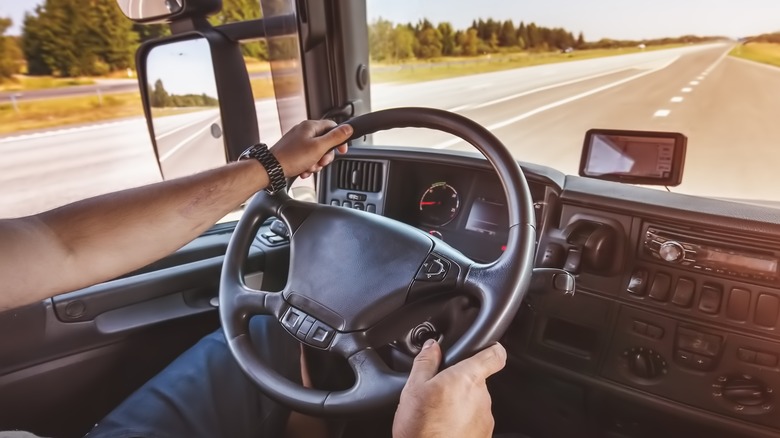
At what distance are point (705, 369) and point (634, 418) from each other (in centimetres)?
35

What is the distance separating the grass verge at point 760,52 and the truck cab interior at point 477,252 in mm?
31

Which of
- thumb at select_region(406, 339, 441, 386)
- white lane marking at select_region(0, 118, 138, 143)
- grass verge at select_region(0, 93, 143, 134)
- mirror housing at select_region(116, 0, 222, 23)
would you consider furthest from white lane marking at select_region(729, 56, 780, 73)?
white lane marking at select_region(0, 118, 138, 143)

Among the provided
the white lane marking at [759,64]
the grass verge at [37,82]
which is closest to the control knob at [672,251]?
the white lane marking at [759,64]

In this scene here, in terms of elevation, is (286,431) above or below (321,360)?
below

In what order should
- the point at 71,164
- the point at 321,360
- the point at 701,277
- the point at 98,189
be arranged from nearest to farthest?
the point at 701,277
the point at 321,360
the point at 98,189
the point at 71,164

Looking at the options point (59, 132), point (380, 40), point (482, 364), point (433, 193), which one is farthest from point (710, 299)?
point (59, 132)

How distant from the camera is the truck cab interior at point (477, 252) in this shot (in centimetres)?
129

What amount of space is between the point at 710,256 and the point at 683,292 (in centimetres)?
13

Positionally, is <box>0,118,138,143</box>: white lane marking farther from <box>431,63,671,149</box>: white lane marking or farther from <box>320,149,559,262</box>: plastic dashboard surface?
<box>431,63,671,149</box>: white lane marking

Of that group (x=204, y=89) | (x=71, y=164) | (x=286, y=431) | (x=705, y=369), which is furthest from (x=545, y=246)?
(x=71, y=164)

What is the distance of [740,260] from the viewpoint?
4.81ft

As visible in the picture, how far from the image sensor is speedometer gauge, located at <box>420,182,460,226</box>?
2.10m

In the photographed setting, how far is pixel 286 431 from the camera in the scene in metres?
1.70

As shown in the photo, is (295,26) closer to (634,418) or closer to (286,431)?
(286,431)
